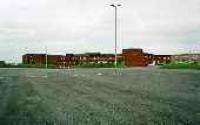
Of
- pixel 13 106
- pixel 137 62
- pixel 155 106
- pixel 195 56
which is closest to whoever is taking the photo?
pixel 155 106

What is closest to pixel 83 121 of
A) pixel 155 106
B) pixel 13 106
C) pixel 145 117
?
pixel 145 117

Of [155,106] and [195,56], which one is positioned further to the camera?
[195,56]

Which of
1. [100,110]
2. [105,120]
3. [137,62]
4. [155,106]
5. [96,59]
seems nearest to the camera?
[105,120]

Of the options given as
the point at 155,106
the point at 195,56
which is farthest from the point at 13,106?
the point at 195,56

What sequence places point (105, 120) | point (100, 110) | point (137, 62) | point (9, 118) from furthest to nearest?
point (137, 62) < point (100, 110) < point (9, 118) < point (105, 120)

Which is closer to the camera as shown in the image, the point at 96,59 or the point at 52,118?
the point at 52,118

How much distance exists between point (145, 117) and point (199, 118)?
130 cm

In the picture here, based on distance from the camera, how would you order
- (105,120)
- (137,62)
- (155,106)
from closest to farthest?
(105,120)
(155,106)
(137,62)

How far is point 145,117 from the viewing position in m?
11.6

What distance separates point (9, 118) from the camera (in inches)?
469

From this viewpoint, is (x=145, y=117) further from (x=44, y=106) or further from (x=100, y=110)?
(x=44, y=106)

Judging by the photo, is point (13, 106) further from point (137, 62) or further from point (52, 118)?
point (137, 62)

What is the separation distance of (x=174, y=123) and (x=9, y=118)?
167 inches

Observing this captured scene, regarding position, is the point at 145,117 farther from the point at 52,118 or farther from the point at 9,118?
A: the point at 9,118
